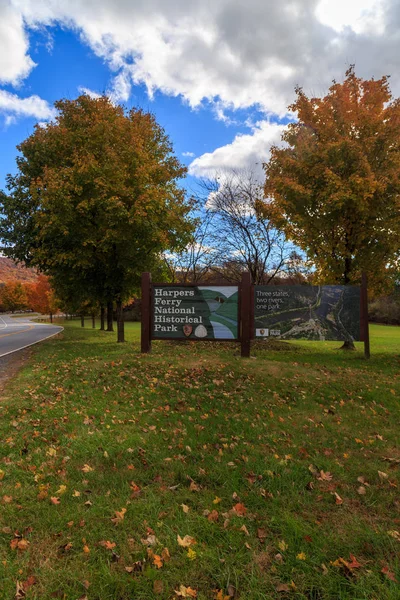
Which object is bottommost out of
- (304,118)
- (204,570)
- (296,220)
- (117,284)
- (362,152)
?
(204,570)

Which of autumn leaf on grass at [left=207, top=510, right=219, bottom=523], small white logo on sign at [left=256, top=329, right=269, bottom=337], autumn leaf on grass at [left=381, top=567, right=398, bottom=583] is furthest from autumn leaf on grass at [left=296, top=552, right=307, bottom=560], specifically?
small white logo on sign at [left=256, top=329, right=269, bottom=337]

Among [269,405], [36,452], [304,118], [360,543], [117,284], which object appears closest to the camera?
[360,543]

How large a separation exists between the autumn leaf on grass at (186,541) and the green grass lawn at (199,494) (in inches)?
0.5

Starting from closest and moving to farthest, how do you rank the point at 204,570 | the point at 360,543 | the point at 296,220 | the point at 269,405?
the point at 204,570 → the point at 360,543 → the point at 269,405 → the point at 296,220

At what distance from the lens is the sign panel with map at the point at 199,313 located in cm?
1084

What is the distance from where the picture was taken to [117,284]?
17.1 metres

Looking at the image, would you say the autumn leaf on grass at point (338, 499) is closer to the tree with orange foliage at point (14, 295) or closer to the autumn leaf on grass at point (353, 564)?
the autumn leaf on grass at point (353, 564)

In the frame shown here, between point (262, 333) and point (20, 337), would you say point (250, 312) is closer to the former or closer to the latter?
point (262, 333)

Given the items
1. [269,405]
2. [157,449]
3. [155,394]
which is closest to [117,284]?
[155,394]

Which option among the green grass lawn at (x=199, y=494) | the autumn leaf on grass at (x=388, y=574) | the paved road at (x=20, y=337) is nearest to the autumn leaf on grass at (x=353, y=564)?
the green grass lawn at (x=199, y=494)

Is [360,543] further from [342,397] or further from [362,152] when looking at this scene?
[362,152]

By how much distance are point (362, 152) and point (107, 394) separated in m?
12.7

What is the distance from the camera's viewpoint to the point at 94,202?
46.2 ft

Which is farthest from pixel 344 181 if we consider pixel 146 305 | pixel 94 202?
pixel 94 202
